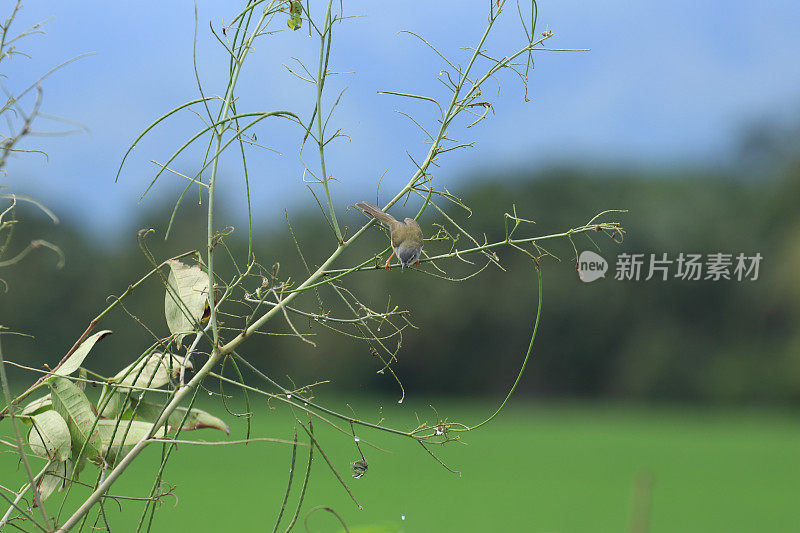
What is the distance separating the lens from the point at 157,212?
419 inches

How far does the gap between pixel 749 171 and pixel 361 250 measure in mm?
13294

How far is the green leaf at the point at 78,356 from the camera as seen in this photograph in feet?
2.82

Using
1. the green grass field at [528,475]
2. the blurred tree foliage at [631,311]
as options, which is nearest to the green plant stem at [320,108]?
the green grass field at [528,475]

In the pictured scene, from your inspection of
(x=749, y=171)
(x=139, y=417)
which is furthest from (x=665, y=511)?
(x=139, y=417)

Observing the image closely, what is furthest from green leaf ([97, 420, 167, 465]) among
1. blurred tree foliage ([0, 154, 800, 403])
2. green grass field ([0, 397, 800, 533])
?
blurred tree foliage ([0, 154, 800, 403])

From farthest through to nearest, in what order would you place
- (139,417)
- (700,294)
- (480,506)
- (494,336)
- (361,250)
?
1. (700,294)
2. (494,336)
3. (480,506)
4. (361,250)
5. (139,417)

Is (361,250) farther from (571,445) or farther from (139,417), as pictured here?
(571,445)

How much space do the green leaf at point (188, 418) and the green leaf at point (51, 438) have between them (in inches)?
3.3

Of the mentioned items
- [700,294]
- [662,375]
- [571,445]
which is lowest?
[571,445]

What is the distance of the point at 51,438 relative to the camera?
2.68ft

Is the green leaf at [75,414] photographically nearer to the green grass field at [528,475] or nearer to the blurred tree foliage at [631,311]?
the green grass field at [528,475]

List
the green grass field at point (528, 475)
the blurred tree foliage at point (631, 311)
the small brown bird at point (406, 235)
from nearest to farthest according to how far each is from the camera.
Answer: the small brown bird at point (406, 235) → the green grass field at point (528, 475) → the blurred tree foliage at point (631, 311)

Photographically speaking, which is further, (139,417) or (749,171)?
(749,171)

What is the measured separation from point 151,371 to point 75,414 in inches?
4.8
